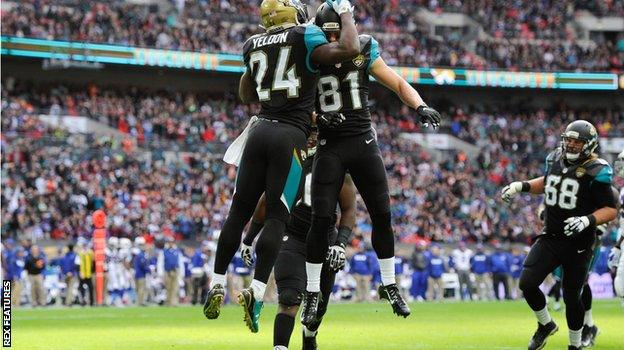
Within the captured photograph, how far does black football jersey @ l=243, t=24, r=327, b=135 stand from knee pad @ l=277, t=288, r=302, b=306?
159 cm

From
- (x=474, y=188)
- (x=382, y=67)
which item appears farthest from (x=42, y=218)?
(x=382, y=67)

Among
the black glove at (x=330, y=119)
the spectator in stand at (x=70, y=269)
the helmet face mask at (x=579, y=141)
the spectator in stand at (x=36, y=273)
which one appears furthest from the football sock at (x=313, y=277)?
the spectator in stand at (x=70, y=269)

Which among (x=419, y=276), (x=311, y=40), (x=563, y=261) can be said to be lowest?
(x=419, y=276)

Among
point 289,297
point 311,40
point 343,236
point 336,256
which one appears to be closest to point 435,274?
point 343,236

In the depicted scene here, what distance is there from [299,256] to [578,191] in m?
3.17

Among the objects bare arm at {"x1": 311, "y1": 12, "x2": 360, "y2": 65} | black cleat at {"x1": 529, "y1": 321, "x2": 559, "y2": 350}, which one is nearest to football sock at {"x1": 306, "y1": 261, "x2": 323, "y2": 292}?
bare arm at {"x1": 311, "y1": 12, "x2": 360, "y2": 65}

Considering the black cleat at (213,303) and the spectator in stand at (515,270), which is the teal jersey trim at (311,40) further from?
the spectator in stand at (515,270)

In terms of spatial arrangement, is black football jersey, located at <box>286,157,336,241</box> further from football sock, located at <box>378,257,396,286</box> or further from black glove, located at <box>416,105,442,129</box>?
black glove, located at <box>416,105,442,129</box>

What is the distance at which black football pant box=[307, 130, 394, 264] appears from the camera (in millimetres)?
10023

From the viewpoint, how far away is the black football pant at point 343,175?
10.0 meters

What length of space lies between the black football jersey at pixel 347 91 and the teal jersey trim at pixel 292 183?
2.63 ft

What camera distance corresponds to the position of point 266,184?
9281mm

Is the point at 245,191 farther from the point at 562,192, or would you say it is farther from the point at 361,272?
the point at 361,272

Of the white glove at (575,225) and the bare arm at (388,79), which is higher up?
the bare arm at (388,79)
